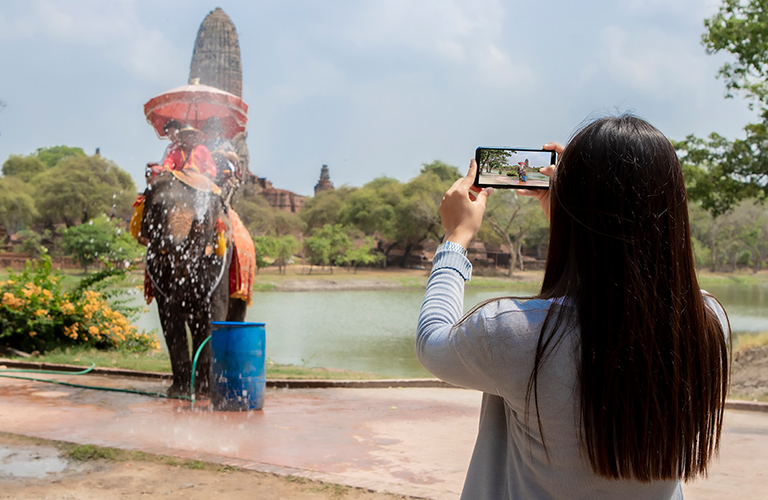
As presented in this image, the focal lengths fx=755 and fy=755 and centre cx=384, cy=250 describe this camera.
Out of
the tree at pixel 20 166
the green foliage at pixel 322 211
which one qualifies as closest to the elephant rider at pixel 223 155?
the green foliage at pixel 322 211

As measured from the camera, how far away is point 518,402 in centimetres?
128

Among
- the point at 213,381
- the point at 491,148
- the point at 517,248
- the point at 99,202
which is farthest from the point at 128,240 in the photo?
the point at 491,148

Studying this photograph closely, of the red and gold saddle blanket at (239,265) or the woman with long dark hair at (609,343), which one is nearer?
the woman with long dark hair at (609,343)

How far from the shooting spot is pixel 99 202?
143 ft

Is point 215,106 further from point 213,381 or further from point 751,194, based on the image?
point 751,194

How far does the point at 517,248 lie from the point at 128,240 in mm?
25043

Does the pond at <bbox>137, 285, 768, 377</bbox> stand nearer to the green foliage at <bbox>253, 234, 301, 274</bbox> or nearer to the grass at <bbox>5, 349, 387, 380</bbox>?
the grass at <bbox>5, 349, 387, 380</bbox>

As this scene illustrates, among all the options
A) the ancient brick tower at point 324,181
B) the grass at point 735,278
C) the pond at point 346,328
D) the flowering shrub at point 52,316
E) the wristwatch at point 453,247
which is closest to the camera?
the wristwatch at point 453,247

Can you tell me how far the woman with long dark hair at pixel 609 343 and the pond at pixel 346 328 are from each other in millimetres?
9292

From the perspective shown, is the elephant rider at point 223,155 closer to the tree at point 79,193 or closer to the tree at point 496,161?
the tree at point 496,161

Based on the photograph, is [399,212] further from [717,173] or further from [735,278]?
[717,173]

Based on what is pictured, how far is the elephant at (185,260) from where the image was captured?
271 inches

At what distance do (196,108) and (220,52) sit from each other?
4165cm

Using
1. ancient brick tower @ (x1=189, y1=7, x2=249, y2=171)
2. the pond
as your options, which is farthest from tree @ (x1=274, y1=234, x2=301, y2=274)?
the pond
